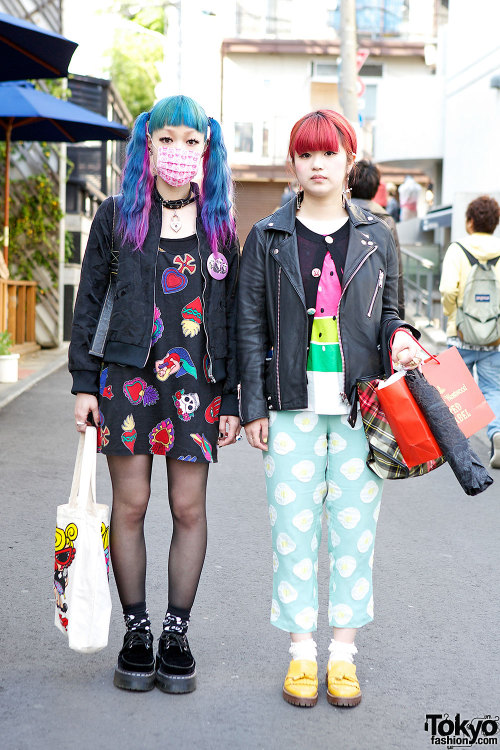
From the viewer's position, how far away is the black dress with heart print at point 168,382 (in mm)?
3268

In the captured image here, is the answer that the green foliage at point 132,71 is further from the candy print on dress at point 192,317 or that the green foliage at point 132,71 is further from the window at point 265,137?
the candy print on dress at point 192,317

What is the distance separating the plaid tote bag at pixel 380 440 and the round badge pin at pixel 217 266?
0.58m

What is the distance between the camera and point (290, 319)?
3.20 meters

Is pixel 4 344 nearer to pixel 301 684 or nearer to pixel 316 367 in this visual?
pixel 316 367

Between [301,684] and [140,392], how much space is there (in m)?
1.08

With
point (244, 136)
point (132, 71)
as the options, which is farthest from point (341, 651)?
point (132, 71)

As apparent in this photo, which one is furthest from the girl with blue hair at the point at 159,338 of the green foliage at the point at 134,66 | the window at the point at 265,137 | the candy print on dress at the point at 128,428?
the green foliage at the point at 134,66

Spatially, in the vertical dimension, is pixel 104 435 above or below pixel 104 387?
below

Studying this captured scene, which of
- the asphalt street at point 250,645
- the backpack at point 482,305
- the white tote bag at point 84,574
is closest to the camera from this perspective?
the asphalt street at point 250,645

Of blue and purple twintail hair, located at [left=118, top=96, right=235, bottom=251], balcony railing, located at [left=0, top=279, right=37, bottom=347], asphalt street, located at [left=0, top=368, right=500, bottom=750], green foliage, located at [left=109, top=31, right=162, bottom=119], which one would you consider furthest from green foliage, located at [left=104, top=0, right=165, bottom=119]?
blue and purple twintail hair, located at [left=118, top=96, right=235, bottom=251]

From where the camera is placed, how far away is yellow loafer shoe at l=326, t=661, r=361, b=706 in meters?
3.22

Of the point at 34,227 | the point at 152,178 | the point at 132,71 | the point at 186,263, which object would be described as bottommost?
the point at 34,227

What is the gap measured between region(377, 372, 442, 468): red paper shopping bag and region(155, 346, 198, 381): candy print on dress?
632mm

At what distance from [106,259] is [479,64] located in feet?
58.5
